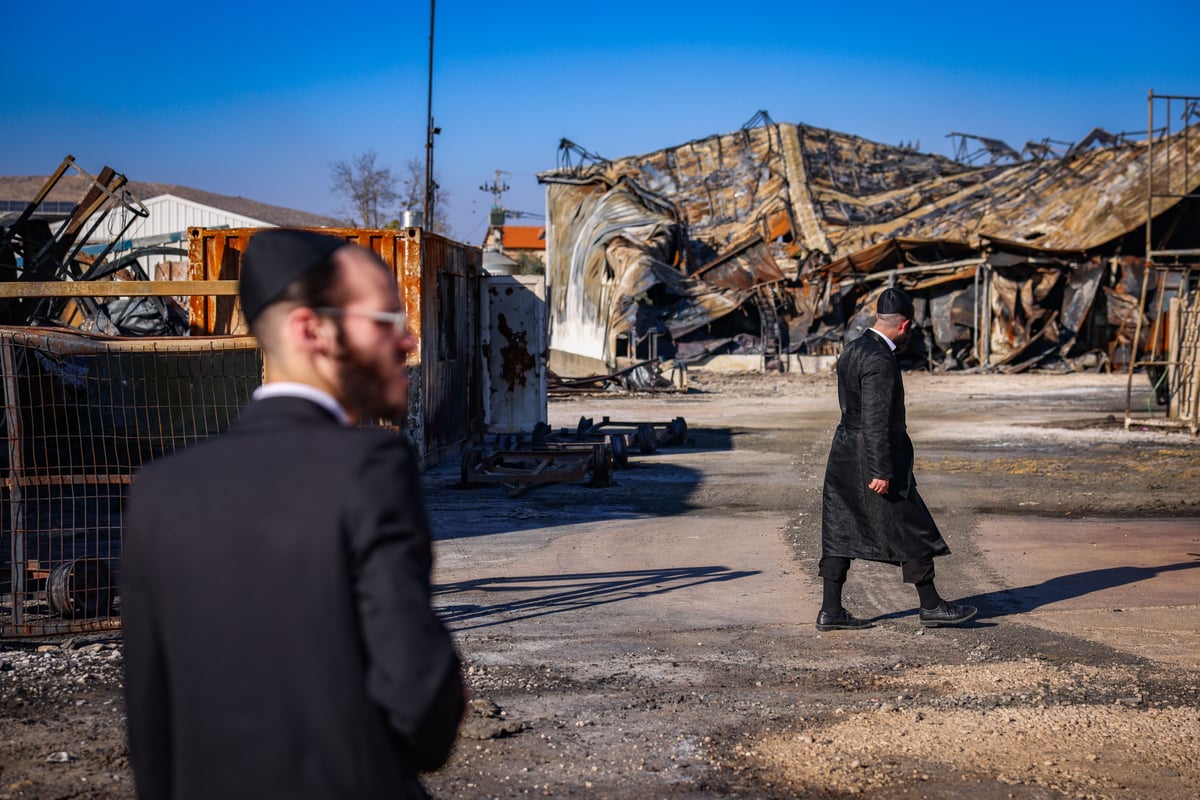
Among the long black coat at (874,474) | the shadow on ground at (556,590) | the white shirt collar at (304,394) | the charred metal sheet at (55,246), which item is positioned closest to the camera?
the white shirt collar at (304,394)

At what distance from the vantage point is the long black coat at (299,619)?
1.76m

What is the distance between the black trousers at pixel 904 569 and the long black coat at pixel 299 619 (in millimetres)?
4964

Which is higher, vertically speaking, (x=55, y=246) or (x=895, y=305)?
(x=55, y=246)

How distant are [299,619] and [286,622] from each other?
0.02 meters

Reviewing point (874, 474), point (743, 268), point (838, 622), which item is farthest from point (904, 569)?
point (743, 268)

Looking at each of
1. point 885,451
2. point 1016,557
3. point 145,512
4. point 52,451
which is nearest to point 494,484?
point 52,451

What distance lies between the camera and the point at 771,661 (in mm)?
5953

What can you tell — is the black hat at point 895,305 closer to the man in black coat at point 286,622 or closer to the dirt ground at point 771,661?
the dirt ground at point 771,661

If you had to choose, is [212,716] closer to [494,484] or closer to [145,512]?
[145,512]

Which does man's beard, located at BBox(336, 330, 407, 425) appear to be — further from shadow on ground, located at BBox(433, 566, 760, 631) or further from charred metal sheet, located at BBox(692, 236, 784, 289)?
charred metal sheet, located at BBox(692, 236, 784, 289)

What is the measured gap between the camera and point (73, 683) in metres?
5.55

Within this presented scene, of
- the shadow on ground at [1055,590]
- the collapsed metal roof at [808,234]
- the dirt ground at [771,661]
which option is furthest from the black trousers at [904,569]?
the collapsed metal roof at [808,234]

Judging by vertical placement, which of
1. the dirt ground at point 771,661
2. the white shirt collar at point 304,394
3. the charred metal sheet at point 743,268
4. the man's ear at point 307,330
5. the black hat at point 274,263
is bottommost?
the dirt ground at point 771,661

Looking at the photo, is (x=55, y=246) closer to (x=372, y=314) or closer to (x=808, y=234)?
(x=372, y=314)
